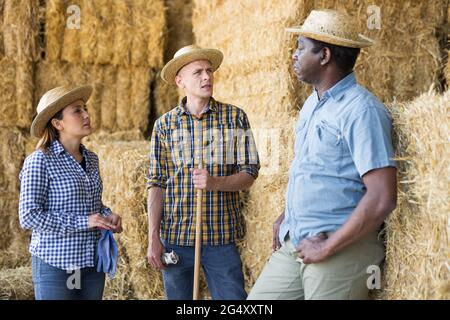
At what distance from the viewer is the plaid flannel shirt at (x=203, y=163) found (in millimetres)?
3635

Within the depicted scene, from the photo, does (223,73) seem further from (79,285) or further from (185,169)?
(79,285)

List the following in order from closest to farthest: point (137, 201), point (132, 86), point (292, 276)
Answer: point (292, 276)
point (137, 201)
point (132, 86)

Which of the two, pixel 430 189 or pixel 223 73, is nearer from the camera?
pixel 430 189

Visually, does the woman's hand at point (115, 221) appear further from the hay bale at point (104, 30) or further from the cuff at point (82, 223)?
the hay bale at point (104, 30)

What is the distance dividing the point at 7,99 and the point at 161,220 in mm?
2726

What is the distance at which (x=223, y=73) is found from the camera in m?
5.34

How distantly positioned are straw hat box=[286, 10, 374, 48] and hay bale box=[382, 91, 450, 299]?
0.35 meters

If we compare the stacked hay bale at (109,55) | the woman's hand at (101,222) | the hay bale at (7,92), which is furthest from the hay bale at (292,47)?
the hay bale at (7,92)

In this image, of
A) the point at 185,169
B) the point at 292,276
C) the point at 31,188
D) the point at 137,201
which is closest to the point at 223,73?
the point at 137,201

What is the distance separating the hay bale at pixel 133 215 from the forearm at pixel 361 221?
254 cm

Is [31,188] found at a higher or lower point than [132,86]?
lower

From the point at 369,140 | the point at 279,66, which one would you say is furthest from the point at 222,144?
the point at 369,140

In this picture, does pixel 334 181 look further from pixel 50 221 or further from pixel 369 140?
pixel 50 221

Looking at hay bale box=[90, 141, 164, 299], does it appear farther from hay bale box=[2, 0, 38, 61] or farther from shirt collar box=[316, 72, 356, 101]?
shirt collar box=[316, 72, 356, 101]
